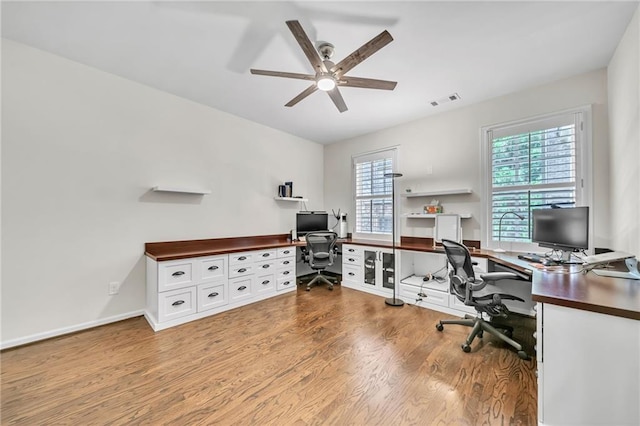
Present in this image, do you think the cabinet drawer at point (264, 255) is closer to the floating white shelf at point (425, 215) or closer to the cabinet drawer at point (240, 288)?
the cabinet drawer at point (240, 288)

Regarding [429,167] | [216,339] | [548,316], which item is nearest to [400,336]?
[548,316]

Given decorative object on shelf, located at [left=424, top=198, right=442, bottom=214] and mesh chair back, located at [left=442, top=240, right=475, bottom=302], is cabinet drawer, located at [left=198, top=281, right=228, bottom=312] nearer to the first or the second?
mesh chair back, located at [left=442, top=240, right=475, bottom=302]

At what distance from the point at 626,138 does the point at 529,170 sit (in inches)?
36.2

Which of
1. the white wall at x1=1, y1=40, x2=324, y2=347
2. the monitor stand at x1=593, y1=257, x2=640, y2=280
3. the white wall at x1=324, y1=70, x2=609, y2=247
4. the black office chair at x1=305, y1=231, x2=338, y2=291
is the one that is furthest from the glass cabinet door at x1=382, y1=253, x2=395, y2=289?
the white wall at x1=1, y1=40, x2=324, y2=347

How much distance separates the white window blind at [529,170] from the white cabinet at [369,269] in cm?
142

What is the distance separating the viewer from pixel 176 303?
2.73 m

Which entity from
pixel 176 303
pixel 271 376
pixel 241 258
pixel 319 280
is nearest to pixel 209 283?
pixel 176 303

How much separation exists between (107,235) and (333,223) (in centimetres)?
352

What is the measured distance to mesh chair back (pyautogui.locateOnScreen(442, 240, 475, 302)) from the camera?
2260 millimetres

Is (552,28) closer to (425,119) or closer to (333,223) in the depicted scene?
(425,119)

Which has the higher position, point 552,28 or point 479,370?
point 552,28

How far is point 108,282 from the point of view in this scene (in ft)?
8.91

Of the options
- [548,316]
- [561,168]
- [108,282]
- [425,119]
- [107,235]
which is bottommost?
[108,282]

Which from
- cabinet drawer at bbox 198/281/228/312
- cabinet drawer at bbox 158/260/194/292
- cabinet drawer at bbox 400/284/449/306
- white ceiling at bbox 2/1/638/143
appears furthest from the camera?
cabinet drawer at bbox 400/284/449/306
